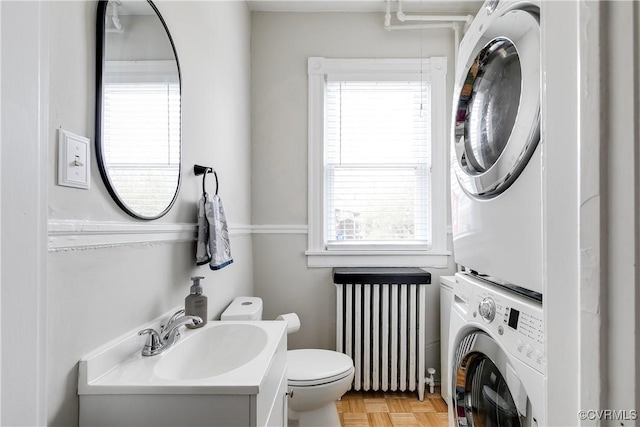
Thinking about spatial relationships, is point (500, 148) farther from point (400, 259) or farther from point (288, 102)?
point (288, 102)

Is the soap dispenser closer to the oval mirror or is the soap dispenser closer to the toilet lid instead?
the oval mirror

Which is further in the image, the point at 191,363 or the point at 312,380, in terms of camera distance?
the point at 312,380

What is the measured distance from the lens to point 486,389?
995 mm

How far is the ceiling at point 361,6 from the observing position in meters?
2.32

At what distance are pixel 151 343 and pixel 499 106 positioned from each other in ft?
3.82

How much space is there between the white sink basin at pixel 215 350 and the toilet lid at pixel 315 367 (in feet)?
1.56

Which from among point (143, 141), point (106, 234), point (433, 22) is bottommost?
point (106, 234)

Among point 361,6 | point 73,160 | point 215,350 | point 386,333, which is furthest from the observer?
point 361,6

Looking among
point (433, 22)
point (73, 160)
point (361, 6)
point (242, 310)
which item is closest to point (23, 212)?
point (73, 160)

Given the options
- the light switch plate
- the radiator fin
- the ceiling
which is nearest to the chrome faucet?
the light switch plate

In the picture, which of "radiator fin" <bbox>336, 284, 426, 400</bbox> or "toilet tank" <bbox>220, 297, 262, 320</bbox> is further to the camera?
"radiator fin" <bbox>336, 284, 426, 400</bbox>

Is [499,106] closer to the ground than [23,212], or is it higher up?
higher up

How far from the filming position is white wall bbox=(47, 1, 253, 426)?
73 centimetres

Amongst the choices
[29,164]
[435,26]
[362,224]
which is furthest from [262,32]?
[29,164]
